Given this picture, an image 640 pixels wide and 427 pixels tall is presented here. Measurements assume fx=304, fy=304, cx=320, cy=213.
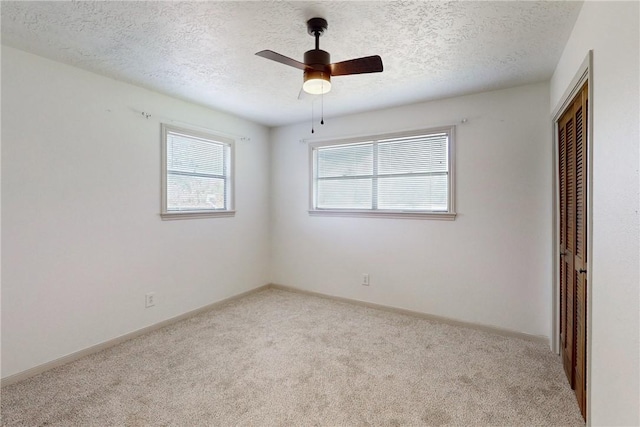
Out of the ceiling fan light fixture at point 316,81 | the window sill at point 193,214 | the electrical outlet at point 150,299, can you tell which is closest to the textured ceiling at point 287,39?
the ceiling fan light fixture at point 316,81

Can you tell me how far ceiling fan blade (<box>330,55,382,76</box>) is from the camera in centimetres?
178

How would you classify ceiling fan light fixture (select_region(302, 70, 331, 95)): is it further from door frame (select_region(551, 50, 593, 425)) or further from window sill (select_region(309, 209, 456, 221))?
window sill (select_region(309, 209, 456, 221))

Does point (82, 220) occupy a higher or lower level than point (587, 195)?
lower

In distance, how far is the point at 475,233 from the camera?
316 centimetres

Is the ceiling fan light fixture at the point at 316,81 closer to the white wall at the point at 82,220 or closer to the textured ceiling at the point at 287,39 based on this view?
the textured ceiling at the point at 287,39

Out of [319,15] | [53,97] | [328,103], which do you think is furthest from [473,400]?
[53,97]

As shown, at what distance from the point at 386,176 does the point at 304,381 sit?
2.40 meters

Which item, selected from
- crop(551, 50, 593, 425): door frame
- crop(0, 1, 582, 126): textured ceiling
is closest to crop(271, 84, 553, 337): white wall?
crop(551, 50, 593, 425): door frame

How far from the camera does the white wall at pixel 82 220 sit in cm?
223

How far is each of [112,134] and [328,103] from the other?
2.16 metres

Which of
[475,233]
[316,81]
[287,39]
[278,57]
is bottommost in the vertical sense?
[475,233]

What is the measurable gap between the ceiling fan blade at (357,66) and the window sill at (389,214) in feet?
6.37

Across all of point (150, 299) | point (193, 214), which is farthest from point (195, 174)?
point (150, 299)

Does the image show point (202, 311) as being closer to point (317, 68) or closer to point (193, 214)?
point (193, 214)
